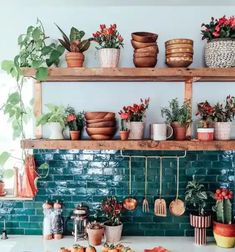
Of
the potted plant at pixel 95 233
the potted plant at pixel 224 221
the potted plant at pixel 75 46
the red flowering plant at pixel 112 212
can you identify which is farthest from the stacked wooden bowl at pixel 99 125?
the potted plant at pixel 224 221

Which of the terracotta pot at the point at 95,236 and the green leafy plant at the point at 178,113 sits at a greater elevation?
the green leafy plant at the point at 178,113

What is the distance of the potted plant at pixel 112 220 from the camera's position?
87.6 inches

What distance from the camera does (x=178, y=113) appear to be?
2.17m

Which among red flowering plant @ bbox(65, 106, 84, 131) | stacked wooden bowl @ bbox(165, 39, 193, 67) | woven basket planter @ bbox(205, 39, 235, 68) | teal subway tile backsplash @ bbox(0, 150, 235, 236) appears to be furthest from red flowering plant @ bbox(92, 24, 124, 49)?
teal subway tile backsplash @ bbox(0, 150, 235, 236)

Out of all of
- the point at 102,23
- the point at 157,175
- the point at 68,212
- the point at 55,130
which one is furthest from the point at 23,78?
the point at 157,175

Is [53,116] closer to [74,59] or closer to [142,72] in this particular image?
[74,59]

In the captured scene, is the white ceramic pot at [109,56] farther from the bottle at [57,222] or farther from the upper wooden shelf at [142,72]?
the bottle at [57,222]

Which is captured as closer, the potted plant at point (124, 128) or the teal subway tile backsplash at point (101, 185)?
the potted plant at point (124, 128)

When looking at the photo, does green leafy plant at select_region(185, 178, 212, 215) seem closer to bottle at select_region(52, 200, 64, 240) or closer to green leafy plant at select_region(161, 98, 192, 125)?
green leafy plant at select_region(161, 98, 192, 125)

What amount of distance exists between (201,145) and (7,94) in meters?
1.40

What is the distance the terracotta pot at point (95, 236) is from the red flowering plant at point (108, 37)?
1173 mm

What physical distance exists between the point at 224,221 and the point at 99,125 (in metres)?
1.03

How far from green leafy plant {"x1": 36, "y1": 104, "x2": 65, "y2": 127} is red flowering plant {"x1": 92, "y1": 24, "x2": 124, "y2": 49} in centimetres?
50

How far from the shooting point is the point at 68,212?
2381mm
